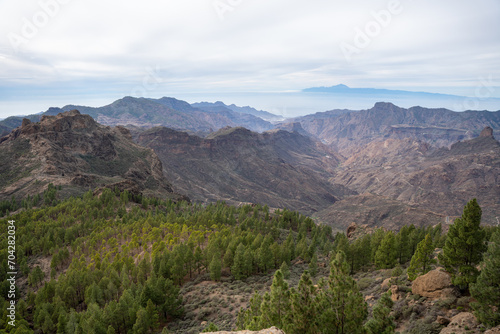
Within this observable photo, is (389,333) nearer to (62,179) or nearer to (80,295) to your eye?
(80,295)

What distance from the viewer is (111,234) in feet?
295

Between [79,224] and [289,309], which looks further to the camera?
[79,224]

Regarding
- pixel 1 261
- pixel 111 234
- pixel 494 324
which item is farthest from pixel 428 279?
pixel 1 261

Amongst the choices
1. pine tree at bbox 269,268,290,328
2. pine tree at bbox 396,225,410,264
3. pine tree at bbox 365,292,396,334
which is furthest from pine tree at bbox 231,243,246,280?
pine tree at bbox 365,292,396,334

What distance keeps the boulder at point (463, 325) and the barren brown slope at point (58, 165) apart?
14152 centimetres

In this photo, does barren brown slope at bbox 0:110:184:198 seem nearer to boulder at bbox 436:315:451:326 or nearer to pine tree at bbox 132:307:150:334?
pine tree at bbox 132:307:150:334

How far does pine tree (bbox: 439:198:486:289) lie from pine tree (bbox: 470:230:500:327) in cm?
552

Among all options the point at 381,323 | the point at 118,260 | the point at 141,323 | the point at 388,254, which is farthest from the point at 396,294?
the point at 118,260

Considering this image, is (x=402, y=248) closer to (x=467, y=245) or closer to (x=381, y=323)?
(x=467, y=245)

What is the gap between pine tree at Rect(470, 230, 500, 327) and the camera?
2135 centimetres

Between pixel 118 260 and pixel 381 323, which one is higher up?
pixel 381 323

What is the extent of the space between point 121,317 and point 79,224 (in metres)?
64.0

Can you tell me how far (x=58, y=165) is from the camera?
161m

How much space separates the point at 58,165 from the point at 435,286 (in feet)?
612
